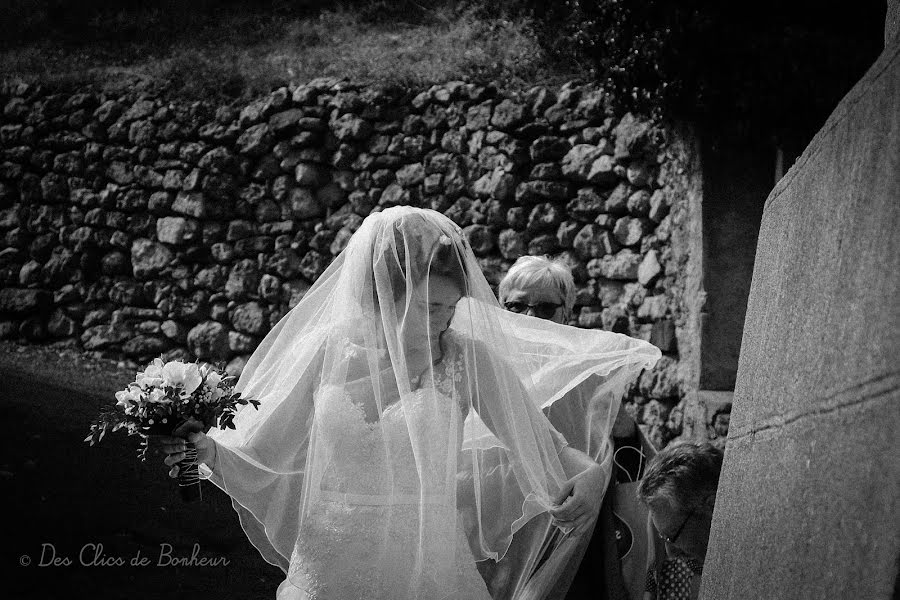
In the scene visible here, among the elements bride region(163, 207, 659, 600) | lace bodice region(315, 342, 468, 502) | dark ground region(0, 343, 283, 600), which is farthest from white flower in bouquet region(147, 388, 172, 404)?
dark ground region(0, 343, 283, 600)

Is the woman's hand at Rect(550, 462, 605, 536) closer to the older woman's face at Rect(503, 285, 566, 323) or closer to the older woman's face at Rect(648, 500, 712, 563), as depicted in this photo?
the older woman's face at Rect(648, 500, 712, 563)

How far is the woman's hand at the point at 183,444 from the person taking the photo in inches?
96.3

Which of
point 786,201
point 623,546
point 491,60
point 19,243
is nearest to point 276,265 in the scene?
point 491,60

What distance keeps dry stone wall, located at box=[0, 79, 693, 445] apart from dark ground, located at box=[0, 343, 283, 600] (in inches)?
97.3

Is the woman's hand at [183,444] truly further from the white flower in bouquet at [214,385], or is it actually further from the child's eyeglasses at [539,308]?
the child's eyeglasses at [539,308]

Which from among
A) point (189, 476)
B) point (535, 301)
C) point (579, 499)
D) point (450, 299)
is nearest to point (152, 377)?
point (189, 476)

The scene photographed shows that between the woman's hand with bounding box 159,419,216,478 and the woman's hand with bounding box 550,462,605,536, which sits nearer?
the woman's hand with bounding box 159,419,216,478

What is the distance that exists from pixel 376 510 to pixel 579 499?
28.2 inches

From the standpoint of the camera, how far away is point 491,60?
923cm

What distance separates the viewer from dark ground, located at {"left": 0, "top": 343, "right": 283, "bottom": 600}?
5578 mm

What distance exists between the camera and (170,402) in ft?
8.07

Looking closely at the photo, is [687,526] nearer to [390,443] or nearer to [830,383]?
[390,443]

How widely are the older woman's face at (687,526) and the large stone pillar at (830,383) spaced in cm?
106

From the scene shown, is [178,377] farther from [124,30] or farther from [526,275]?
[124,30]
